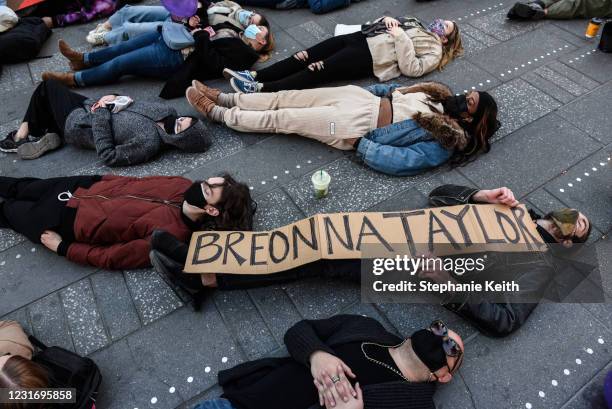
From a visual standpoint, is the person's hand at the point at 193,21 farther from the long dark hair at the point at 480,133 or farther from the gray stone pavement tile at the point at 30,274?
the long dark hair at the point at 480,133

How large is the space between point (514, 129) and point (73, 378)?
4.27 metres

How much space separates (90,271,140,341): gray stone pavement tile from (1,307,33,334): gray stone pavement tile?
45 centimetres

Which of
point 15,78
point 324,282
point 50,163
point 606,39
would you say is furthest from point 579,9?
point 15,78

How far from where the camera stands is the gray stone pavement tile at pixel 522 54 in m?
4.96

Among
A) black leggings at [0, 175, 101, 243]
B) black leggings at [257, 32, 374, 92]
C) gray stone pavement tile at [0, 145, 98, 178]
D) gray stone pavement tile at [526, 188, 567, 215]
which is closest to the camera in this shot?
black leggings at [0, 175, 101, 243]

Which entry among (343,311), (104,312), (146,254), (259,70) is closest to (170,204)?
(146,254)

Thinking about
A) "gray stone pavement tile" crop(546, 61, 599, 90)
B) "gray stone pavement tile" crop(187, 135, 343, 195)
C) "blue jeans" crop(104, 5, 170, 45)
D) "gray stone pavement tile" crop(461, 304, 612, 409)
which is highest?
"blue jeans" crop(104, 5, 170, 45)

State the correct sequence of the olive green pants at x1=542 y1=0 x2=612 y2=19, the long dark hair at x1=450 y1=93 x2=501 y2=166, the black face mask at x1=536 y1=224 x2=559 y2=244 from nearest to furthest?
1. the black face mask at x1=536 y1=224 x2=559 y2=244
2. the long dark hair at x1=450 y1=93 x2=501 y2=166
3. the olive green pants at x1=542 y1=0 x2=612 y2=19

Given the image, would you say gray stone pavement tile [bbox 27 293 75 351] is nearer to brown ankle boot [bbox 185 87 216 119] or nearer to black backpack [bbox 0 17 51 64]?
brown ankle boot [bbox 185 87 216 119]

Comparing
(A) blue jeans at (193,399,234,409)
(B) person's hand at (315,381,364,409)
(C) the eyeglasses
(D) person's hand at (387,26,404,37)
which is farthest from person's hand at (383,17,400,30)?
(A) blue jeans at (193,399,234,409)

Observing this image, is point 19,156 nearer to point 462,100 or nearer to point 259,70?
point 259,70

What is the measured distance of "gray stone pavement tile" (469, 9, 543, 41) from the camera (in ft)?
18.0

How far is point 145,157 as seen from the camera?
387cm

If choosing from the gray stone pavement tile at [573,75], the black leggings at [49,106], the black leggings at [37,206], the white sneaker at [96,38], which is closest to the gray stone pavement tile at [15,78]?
the white sneaker at [96,38]
